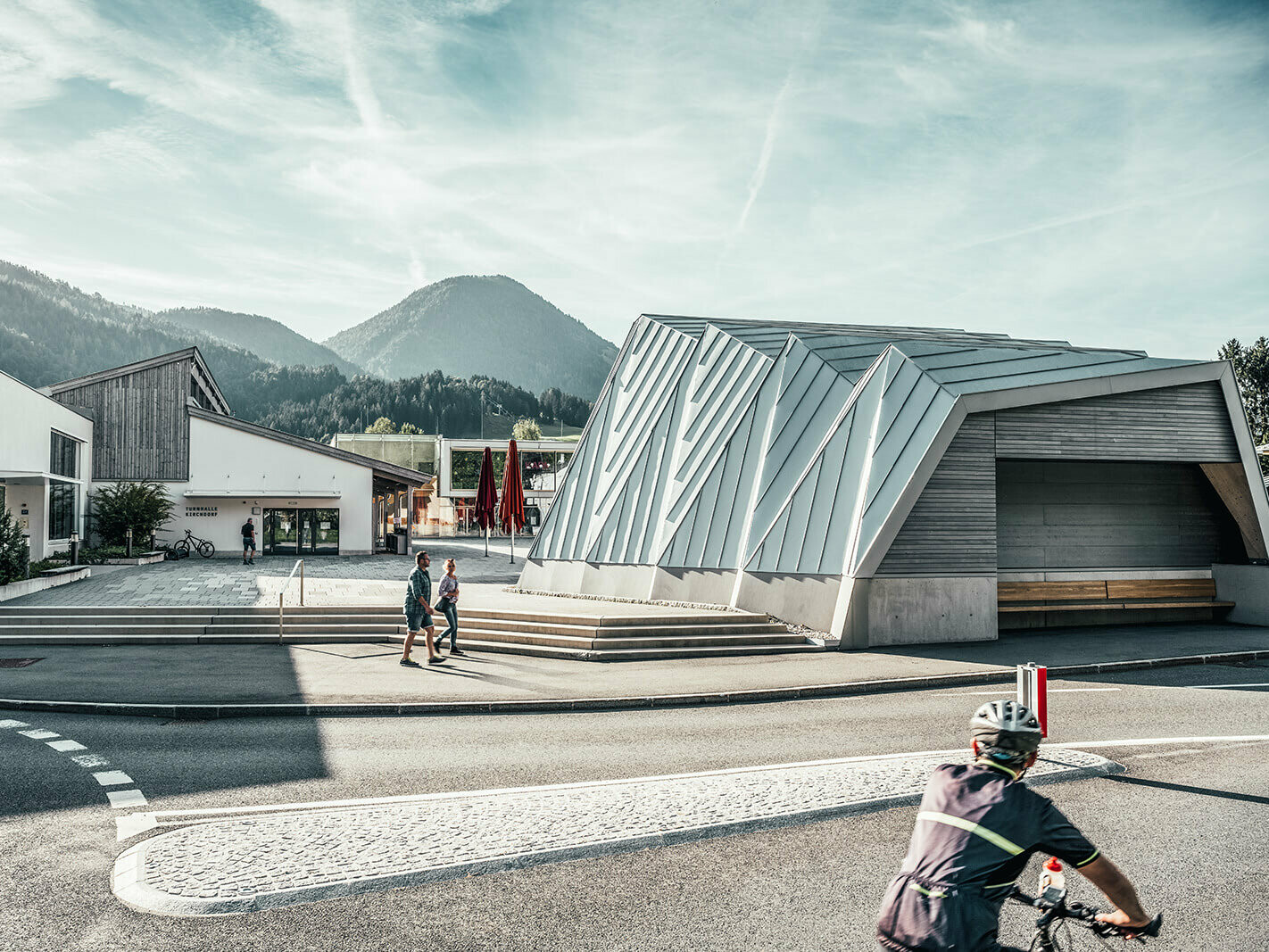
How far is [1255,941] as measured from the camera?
4.93 m

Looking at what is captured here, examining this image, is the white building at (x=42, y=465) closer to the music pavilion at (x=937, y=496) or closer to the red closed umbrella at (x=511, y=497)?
the red closed umbrella at (x=511, y=497)

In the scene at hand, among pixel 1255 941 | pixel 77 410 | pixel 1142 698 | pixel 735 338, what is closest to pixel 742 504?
pixel 735 338

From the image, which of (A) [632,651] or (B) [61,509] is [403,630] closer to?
(A) [632,651]

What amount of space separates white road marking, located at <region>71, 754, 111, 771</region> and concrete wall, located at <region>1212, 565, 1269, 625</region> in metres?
21.0

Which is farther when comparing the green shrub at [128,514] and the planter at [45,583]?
the green shrub at [128,514]

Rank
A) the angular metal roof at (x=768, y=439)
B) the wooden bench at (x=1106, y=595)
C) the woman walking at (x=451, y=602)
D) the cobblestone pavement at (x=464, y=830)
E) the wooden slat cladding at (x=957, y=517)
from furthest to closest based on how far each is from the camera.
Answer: the wooden bench at (x=1106, y=595) → the angular metal roof at (x=768, y=439) → the wooden slat cladding at (x=957, y=517) → the woman walking at (x=451, y=602) → the cobblestone pavement at (x=464, y=830)

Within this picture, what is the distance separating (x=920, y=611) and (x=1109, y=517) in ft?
21.1

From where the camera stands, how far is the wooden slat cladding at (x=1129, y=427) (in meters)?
17.7

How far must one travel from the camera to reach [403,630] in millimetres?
18344

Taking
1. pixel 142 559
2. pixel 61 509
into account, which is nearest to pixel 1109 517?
pixel 142 559

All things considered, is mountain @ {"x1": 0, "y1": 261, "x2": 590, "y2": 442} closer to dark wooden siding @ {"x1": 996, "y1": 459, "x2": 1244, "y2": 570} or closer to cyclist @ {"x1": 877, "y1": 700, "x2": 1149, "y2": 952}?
dark wooden siding @ {"x1": 996, "y1": 459, "x2": 1244, "y2": 570}

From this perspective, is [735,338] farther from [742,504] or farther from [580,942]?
[580,942]

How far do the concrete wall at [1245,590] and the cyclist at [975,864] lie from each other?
783 inches

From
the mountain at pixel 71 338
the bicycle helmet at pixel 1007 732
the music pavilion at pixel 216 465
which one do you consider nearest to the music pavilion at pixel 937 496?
the bicycle helmet at pixel 1007 732
